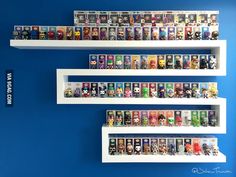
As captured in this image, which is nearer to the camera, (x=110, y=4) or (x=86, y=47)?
(x=86, y=47)

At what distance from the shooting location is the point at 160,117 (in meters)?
2.51

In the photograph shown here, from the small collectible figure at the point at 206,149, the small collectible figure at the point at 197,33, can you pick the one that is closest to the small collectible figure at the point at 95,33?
the small collectible figure at the point at 197,33

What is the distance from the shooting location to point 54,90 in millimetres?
2639

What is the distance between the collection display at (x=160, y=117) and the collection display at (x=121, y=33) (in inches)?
24.4

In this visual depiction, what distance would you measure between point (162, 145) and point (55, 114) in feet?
3.17

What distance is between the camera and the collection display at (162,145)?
2467 millimetres

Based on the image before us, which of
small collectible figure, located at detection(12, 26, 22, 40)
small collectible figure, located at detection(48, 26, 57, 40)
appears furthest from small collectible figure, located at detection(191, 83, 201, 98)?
small collectible figure, located at detection(12, 26, 22, 40)

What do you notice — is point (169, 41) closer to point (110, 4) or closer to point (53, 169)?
point (110, 4)

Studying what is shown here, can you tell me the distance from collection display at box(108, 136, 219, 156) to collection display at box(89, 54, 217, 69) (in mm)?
602

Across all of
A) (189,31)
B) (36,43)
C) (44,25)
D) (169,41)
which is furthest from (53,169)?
(189,31)

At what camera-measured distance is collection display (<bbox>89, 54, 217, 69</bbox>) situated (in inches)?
97.5

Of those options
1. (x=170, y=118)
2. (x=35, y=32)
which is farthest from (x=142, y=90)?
(x=35, y=32)

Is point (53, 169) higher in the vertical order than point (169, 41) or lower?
lower

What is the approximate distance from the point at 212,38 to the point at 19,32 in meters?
1.60
